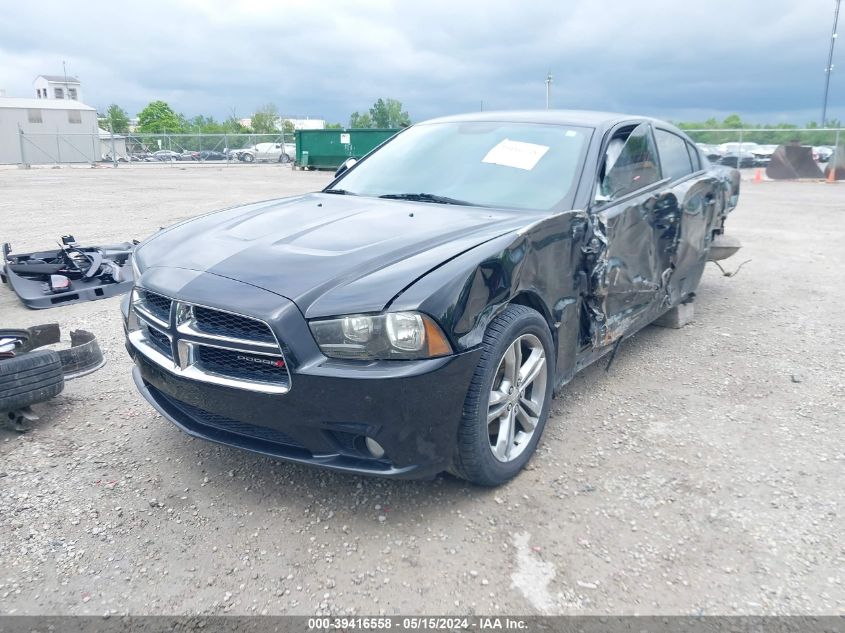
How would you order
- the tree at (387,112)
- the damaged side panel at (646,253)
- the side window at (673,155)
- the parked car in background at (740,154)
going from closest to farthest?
1. the damaged side panel at (646,253)
2. the side window at (673,155)
3. the parked car in background at (740,154)
4. the tree at (387,112)

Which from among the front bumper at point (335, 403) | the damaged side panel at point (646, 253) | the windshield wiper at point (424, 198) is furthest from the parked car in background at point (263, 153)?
the front bumper at point (335, 403)

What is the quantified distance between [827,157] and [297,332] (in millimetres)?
23804

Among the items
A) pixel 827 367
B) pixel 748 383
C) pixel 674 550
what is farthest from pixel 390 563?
pixel 827 367

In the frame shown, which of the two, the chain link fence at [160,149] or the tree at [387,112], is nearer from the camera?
the chain link fence at [160,149]

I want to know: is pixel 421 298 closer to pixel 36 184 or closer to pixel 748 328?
pixel 748 328

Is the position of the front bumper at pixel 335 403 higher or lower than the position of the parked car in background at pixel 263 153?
lower

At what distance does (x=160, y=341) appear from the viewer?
2.89 meters

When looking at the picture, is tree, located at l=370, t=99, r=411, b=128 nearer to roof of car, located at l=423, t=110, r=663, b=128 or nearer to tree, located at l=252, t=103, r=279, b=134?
tree, located at l=252, t=103, r=279, b=134

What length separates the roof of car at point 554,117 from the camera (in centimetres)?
399

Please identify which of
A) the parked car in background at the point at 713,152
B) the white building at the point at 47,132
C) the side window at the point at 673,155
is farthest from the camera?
the white building at the point at 47,132

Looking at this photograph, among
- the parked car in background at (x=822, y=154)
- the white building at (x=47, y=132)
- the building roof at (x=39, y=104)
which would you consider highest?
the building roof at (x=39, y=104)

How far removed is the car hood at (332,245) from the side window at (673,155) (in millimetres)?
1869

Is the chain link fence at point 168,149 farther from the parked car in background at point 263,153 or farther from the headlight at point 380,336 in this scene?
the headlight at point 380,336

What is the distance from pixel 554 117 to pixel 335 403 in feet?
8.36
